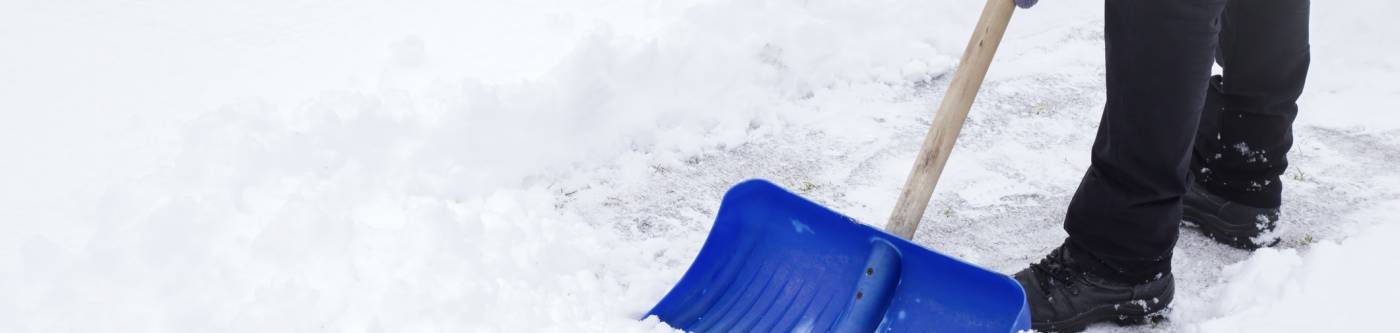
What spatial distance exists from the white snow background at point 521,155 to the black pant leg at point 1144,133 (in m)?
0.25

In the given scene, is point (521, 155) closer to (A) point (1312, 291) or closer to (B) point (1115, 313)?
(B) point (1115, 313)

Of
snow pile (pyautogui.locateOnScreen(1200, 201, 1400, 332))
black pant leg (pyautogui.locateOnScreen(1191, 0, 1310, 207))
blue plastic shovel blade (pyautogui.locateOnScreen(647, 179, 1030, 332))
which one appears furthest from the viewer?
black pant leg (pyautogui.locateOnScreen(1191, 0, 1310, 207))

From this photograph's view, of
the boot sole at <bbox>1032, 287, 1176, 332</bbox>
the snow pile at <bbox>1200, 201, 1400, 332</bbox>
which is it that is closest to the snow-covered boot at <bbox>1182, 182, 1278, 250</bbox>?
the snow pile at <bbox>1200, 201, 1400, 332</bbox>

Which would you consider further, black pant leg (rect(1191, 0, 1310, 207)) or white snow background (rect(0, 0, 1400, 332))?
black pant leg (rect(1191, 0, 1310, 207))

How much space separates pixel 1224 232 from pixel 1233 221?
35 mm

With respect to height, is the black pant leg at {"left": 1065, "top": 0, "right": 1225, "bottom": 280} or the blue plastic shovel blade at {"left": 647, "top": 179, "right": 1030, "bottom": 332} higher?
the black pant leg at {"left": 1065, "top": 0, "right": 1225, "bottom": 280}

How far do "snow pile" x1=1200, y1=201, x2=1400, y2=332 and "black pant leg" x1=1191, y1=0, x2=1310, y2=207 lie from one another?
0.20 m

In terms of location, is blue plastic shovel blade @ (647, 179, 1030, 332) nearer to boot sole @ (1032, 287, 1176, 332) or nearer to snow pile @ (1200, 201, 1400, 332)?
boot sole @ (1032, 287, 1176, 332)

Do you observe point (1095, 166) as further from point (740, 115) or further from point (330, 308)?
point (330, 308)

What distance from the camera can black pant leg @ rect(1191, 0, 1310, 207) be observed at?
229 centimetres

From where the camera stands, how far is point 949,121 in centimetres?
204

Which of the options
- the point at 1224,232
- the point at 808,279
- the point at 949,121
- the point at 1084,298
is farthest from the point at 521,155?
the point at 1224,232

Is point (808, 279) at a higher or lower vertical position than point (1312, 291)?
higher

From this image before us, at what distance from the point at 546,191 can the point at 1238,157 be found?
159cm
